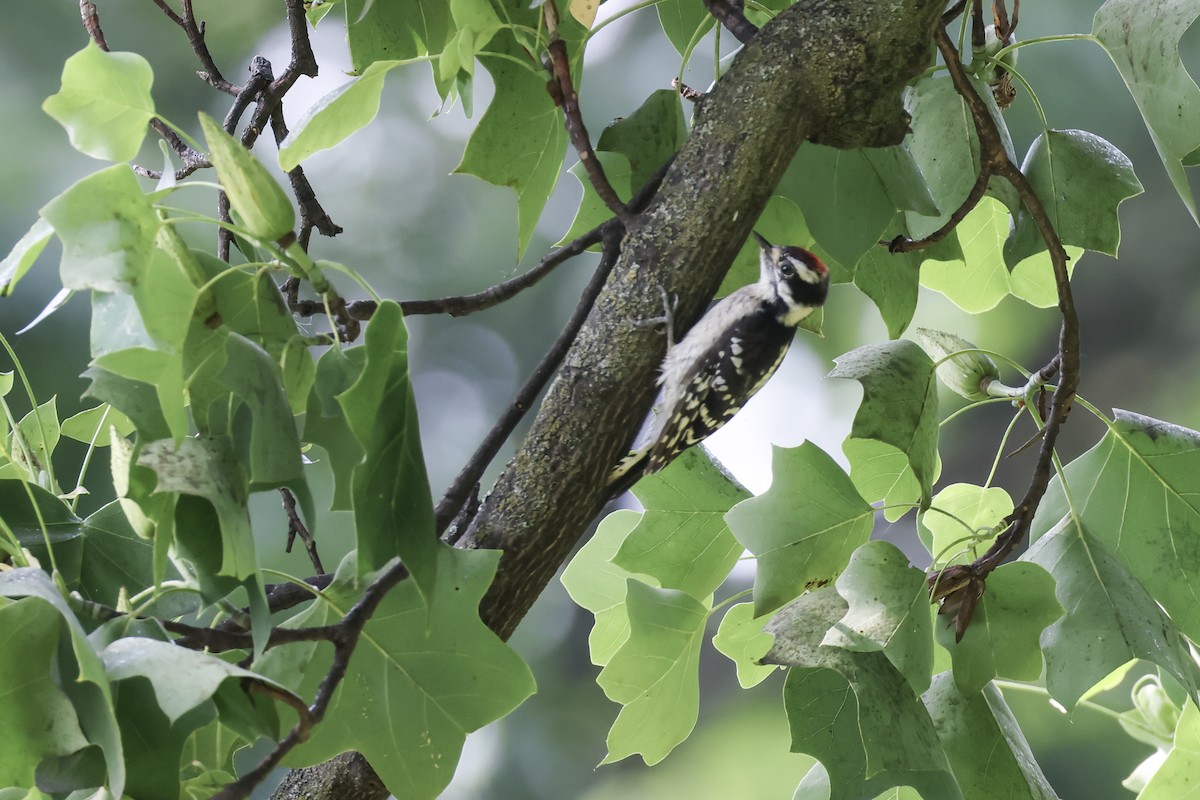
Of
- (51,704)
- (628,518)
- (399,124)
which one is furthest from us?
(399,124)

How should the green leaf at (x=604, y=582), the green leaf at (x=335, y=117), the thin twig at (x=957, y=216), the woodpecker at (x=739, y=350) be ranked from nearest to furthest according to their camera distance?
the green leaf at (x=335, y=117) → the thin twig at (x=957, y=216) → the green leaf at (x=604, y=582) → the woodpecker at (x=739, y=350)

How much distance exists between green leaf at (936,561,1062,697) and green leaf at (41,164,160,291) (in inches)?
22.3

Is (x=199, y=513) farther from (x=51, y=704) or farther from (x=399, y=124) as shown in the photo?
(x=399, y=124)

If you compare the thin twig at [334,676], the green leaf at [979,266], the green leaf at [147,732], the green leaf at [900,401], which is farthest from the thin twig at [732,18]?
the green leaf at [147,732]

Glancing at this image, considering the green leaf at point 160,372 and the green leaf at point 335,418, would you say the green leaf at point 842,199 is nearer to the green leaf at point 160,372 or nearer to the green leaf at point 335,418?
the green leaf at point 335,418

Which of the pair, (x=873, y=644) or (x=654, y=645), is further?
(x=654, y=645)

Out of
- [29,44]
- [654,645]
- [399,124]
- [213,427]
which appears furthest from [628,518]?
[29,44]

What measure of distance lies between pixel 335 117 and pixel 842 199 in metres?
0.41

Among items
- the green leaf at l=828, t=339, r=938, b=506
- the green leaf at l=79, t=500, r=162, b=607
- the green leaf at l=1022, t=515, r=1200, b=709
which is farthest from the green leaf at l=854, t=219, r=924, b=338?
the green leaf at l=79, t=500, r=162, b=607

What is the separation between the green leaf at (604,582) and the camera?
949 millimetres

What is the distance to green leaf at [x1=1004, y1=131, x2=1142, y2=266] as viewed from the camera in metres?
0.83

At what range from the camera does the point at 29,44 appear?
7.93 ft

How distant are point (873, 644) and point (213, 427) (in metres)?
0.40

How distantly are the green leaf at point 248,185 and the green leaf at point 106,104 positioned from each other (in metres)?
0.05
